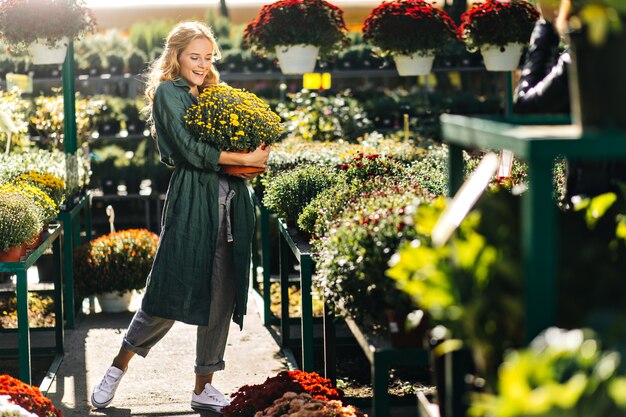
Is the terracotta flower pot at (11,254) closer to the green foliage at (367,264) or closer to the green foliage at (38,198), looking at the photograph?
the green foliage at (38,198)

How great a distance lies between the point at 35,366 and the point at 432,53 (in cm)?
339

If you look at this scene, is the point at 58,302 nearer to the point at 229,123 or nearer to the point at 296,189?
the point at 296,189

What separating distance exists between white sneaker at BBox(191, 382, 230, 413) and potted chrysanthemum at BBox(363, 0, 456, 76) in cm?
334

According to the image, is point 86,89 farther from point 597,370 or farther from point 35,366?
point 597,370

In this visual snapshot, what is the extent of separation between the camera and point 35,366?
5.76 m

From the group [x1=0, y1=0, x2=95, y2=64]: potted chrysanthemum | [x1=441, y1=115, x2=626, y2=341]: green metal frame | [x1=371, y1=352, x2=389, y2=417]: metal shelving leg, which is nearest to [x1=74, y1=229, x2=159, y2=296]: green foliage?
[x1=0, y1=0, x2=95, y2=64]: potted chrysanthemum

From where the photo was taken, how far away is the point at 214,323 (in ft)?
15.4

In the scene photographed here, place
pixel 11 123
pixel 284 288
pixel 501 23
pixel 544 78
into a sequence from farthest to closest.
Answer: pixel 501 23 < pixel 11 123 < pixel 284 288 < pixel 544 78

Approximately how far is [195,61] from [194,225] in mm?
694

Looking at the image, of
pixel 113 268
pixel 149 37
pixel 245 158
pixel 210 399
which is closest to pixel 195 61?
pixel 245 158

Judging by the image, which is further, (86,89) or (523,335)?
(86,89)

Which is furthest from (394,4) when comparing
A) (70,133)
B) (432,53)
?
(70,133)

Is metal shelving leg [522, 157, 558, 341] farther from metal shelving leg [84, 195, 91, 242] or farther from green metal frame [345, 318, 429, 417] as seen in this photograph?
metal shelving leg [84, 195, 91, 242]

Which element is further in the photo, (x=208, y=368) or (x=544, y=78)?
(x=208, y=368)
